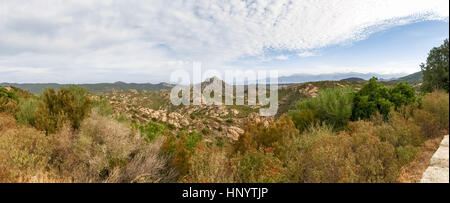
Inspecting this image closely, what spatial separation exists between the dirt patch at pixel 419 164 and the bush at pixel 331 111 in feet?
25.9

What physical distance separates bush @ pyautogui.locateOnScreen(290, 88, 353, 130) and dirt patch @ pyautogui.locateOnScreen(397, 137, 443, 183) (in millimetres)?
7902

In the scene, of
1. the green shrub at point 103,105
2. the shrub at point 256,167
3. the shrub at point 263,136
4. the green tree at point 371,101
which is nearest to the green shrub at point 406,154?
the shrub at point 256,167

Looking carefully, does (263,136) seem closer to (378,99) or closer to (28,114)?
(378,99)

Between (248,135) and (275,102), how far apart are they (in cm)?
4682

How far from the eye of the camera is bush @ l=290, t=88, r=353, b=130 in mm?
14055

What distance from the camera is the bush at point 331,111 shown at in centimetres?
1405

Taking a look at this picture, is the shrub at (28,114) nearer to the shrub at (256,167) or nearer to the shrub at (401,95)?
the shrub at (256,167)

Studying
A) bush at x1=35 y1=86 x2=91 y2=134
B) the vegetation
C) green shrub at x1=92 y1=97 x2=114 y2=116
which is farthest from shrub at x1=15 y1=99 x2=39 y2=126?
green shrub at x1=92 y1=97 x2=114 y2=116

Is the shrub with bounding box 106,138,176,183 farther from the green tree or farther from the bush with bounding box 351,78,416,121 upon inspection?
the green tree

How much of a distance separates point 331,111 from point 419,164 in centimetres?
952

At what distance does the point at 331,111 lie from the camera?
46.9 ft

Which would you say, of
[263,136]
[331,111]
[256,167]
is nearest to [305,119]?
[331,111]

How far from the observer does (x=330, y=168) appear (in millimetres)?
5266
